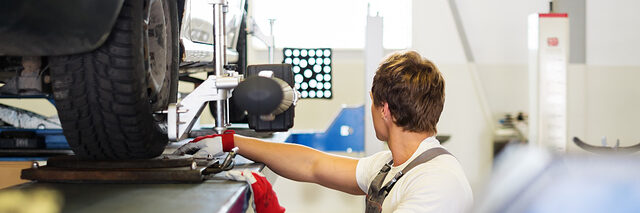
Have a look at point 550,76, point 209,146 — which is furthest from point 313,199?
point 209,146

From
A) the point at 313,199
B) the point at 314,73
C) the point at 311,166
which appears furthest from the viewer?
the point at 313,199

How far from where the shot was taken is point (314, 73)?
3096 mm

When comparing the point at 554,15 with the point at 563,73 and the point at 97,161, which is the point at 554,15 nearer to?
the point at 563,73

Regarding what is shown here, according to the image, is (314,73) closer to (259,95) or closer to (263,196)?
(263,196)

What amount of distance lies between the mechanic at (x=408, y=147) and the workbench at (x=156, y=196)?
262mm

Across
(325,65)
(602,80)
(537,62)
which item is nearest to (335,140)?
(325,65)

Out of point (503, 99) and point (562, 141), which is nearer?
point (562, 141)

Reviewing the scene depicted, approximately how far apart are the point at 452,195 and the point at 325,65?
1.64 metres

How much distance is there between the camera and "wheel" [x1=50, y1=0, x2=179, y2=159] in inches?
54.6

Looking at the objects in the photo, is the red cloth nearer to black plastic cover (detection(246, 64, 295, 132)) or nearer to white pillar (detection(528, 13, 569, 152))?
black plastic cover (detection(246, 64, 295, 132))

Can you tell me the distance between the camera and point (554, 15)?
4.76 metres

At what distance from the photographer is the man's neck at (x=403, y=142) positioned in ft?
5.57

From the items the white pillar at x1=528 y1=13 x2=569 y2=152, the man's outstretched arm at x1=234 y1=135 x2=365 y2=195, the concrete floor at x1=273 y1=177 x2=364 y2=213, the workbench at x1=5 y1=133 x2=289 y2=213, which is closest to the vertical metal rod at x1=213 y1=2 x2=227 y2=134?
the workbench at x1=5 y1=133 x2=289 y2=213

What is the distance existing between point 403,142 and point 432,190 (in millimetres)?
259
